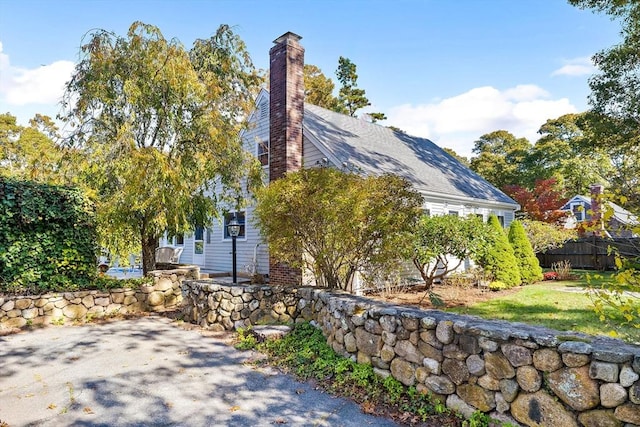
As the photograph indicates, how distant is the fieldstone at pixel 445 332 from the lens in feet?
11.6

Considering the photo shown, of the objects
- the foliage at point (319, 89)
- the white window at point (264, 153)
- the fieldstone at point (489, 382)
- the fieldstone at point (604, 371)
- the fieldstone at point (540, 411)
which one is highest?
the foliage at point (319, 89)

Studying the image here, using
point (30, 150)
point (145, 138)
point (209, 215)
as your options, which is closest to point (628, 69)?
point (209, 215)

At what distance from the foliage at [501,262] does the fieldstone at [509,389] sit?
786 cm

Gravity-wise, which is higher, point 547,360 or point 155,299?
point 547,360

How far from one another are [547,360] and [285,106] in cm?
884

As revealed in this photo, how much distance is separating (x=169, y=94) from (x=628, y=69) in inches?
603

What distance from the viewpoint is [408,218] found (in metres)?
5.96

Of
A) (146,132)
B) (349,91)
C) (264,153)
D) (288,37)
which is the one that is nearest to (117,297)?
(146,132)

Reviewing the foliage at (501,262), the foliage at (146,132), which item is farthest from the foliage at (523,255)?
the foliage at (146,132)

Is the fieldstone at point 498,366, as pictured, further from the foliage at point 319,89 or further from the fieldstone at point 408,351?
the foliage at point 319,89

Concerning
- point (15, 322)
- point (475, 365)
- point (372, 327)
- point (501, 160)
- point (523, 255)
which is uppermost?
point (501, 160)

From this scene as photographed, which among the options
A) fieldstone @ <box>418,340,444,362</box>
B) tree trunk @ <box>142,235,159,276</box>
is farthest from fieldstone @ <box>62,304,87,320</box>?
fieldstone @ <box>418,340,444,362</box>

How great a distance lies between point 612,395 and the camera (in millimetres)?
2572

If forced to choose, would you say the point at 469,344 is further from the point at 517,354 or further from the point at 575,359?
the point at 575,359
